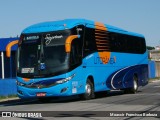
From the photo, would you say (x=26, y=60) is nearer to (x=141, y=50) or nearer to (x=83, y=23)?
(x=83, y=23)

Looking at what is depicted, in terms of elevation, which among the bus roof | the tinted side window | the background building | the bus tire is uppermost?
the bus roof

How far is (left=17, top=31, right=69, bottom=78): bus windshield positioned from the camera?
18516 mm

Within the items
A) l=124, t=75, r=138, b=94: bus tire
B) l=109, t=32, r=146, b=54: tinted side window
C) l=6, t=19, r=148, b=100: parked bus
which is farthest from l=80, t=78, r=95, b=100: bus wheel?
l=124, t=75, r=138, b=94: bus tire

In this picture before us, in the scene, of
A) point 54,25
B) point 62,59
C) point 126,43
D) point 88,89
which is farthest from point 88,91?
point 126,43

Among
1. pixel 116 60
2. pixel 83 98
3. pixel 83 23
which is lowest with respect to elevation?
pixel 83 98

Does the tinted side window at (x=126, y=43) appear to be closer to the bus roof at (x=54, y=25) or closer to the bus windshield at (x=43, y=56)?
the bus roof at (x=54, y=25)

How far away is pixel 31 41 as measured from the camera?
1922cm

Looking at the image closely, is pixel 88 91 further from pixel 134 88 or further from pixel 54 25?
pixel 134 88

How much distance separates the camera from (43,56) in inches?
737

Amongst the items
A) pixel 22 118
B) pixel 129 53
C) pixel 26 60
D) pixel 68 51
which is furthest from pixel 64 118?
pixel 129 53

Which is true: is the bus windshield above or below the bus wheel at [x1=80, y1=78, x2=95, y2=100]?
above

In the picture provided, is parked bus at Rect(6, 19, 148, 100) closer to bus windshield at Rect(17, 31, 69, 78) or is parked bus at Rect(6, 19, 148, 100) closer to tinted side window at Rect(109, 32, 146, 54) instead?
bus windshield at Rect(17, 31, 69, 78)

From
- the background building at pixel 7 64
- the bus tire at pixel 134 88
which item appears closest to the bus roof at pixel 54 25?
the bus tire at pixel 134 88

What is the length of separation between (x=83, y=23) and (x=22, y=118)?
8.03m
